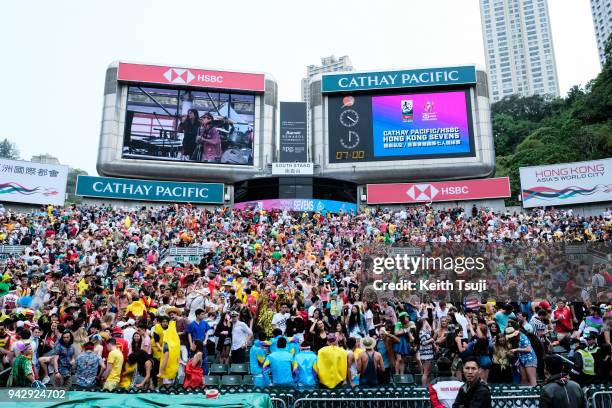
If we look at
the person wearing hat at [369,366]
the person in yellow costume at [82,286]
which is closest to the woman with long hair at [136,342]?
the person wearing hat at [369,366]

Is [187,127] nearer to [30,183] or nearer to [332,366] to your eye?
[30,183]

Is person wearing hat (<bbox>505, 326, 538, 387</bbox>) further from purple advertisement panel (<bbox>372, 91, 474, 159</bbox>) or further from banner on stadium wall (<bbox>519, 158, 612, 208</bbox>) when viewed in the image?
purple advertisement panel (<bbox>372, 91, 474, 159</bbox>)

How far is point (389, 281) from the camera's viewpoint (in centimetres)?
1154

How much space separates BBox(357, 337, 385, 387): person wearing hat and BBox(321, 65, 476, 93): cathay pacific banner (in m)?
33.6

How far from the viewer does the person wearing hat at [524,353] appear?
943 centimetres

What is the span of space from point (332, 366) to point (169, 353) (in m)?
3.40

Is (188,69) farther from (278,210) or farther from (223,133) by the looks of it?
(278,210)

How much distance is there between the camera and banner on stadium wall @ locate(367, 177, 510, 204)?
3694cm

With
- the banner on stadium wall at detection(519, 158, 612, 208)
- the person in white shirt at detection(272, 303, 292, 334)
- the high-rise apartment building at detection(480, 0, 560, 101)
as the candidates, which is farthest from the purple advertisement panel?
the high-rise apartment building at detection(480, 0, 560, 101)

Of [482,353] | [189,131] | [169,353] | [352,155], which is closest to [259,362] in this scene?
[169,353]

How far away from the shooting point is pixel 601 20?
13400 centimetres

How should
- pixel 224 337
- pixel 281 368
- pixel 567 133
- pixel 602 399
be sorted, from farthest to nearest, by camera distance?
pixel 567 133
pixel 224 337
pixel 281 368
pixel 602 399

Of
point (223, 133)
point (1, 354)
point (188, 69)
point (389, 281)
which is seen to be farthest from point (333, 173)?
point (1, 354)

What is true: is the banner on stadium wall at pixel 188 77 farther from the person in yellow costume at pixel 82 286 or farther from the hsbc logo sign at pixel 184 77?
the person in yellow costume at pixel 82 286
